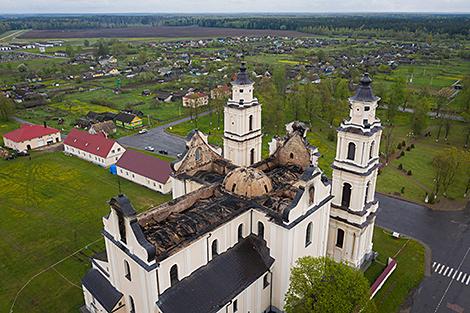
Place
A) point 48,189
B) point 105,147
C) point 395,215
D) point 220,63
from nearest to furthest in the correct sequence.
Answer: point 395,215 → point 48,189 → point 105,147 → point 220,63

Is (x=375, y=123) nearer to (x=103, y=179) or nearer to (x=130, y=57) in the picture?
(x=103, y=179)

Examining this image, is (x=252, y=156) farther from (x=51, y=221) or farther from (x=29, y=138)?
(x=29, y=138)

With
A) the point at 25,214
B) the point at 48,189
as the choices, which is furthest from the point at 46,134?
the point at 25,214

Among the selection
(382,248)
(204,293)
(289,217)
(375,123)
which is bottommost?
(382,248)

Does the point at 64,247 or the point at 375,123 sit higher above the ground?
the point at 375,123

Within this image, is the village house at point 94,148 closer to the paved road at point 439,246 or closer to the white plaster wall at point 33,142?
the white plaster wall at point 33,142

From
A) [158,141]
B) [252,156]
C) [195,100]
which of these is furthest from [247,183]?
[195,100]
